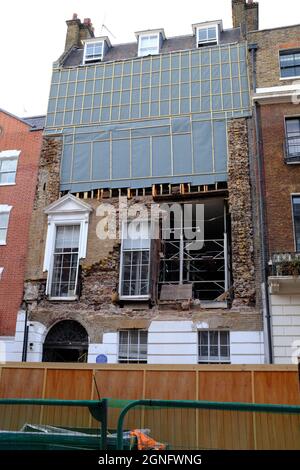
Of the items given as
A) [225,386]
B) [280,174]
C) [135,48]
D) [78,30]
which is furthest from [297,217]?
[78,30]

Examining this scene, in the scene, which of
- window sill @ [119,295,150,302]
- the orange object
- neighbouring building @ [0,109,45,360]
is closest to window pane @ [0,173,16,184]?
neighbouring building @ [0,109,45,360]

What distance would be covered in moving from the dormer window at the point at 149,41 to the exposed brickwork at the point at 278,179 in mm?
7372

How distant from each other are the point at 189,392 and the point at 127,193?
33.2ft

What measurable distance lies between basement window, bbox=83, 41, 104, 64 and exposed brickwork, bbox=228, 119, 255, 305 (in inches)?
336

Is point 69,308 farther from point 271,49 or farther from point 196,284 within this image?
point 271,49

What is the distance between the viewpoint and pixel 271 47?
20.6 meters

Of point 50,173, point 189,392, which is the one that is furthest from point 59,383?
point 50,173

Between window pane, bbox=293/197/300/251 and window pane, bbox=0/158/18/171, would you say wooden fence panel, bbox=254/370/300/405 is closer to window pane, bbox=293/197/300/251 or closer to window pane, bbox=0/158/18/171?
window pane, bbox=293/197/300/251

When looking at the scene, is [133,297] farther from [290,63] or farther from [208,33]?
[208,33]

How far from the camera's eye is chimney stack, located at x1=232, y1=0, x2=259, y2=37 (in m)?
22.0

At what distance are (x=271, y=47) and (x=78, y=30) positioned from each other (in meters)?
11.2

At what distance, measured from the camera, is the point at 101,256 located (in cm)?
1908

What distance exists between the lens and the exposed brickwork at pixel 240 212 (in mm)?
17419
